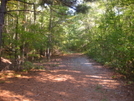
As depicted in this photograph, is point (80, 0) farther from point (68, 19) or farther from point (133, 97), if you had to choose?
point (68, 19)

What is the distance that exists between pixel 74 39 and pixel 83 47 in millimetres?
2877

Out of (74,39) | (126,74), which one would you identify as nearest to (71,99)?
(126,74)

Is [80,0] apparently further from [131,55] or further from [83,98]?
[83,98]

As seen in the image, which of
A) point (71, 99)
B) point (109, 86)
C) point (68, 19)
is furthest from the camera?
point (68, 19)

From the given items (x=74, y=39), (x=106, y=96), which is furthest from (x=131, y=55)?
(x=74, y=39)

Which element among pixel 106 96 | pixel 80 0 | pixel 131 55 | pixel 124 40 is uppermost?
pixel 80 0

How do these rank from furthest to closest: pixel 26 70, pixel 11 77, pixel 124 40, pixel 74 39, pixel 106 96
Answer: pixel 74 39 < pixel 26 70 < pixel 11 77 < pixel 124 40 < pixel 106 96

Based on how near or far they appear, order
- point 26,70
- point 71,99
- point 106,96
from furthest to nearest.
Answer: point 26,70, point 106,96, point 71,99

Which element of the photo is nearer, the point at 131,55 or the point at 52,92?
the point at 52,92

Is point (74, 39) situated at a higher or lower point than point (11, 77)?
higher

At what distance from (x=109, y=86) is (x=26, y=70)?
17.1 ft

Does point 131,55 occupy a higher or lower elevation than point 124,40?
lower

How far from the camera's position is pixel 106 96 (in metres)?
4.99

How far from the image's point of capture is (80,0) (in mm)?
7648
